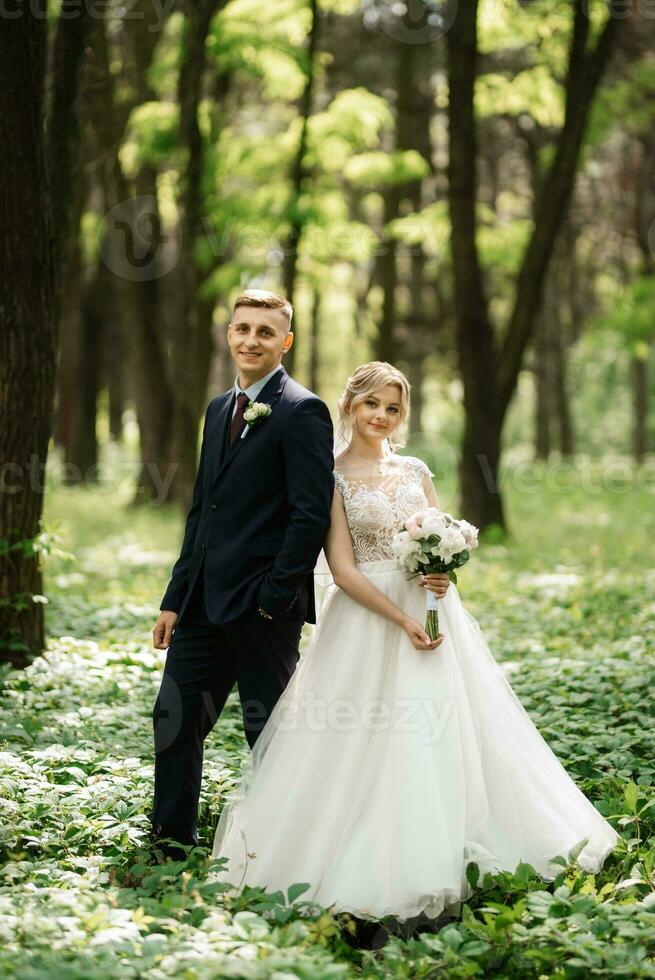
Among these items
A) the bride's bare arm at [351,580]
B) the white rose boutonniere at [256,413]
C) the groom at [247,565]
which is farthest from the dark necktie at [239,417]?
the bride's bare arm at [351,580]

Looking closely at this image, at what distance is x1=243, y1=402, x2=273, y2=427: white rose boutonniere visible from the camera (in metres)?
4.55

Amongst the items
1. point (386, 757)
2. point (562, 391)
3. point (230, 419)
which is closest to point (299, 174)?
point (230, 419)

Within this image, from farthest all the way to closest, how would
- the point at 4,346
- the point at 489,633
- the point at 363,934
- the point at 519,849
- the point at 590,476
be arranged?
1. the point at 590,476
2. the point at 489,633
3. the point at 4,346
4. the point at 519,849
5. the point at 363,934

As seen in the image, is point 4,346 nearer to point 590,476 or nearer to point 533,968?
point 533,968

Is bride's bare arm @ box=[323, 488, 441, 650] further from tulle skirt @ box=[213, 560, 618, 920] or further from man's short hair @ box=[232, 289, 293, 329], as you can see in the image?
man's short hair @ box=[232, 289, 293, 329]

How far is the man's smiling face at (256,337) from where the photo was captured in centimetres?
460

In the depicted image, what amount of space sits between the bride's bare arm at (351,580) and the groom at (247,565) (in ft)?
0.53

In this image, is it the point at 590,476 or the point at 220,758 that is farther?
the point at 590,476

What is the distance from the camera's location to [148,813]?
4906 millimetres

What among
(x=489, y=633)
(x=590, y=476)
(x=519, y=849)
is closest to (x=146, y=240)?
(x=590, y=476)

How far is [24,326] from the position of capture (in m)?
7.06

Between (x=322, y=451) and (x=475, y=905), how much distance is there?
1.95 m

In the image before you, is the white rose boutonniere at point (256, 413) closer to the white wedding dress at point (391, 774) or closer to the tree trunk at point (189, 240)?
the white wedding dress at point (391, 774)

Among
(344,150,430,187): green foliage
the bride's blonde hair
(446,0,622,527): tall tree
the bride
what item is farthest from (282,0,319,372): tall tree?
the bride
